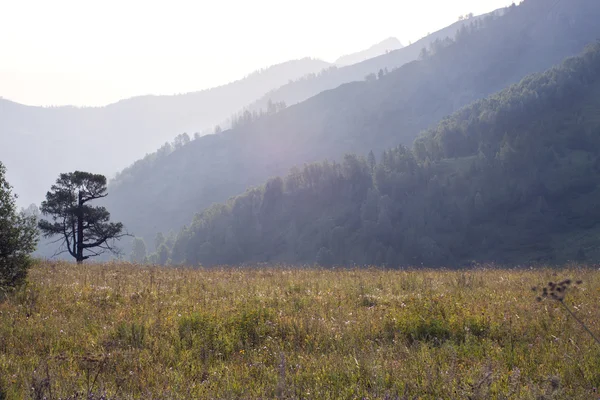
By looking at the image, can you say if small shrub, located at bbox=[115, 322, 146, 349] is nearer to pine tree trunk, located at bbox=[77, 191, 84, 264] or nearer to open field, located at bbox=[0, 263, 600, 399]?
open field, located at bbox=[0, 263, 600, 399]

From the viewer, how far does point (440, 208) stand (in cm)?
17025

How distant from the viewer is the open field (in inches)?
226

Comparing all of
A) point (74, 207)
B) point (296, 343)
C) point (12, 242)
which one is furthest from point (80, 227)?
point (296, 343)

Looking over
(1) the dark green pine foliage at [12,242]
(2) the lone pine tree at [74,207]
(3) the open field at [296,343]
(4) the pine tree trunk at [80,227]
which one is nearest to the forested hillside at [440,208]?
(2) the lone pine tree at [74,207]

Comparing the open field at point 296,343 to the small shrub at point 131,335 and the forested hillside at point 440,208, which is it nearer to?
the small shrub at point 131,335

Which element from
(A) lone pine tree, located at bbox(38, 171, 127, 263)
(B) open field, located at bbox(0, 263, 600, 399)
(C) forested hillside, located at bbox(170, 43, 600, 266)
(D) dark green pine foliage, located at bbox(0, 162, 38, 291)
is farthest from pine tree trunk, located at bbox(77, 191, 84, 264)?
(C) forested hillside, located at bbox(170, 43, 600, 266)

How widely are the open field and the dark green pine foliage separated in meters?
0.58

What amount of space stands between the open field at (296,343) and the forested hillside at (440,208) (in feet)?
455

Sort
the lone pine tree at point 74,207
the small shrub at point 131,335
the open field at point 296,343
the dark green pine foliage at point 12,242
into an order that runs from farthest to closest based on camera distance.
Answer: the lone pine tree at point 74,207, the dark green pine foliage at point 12,242, the small shrub at point 131,335, the open field at point 296,343

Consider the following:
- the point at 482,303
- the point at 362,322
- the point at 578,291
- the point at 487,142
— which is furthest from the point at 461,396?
the point at 487,142

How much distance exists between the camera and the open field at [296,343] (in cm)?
574

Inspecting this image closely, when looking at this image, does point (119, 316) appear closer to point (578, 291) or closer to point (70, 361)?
point (70, 361)

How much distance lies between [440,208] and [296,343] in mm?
171339

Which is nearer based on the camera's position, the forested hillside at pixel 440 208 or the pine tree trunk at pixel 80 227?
the pine tree trunk at pixel 80 227
